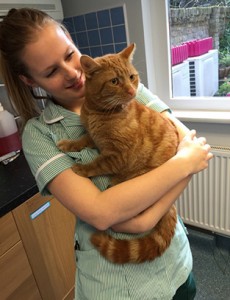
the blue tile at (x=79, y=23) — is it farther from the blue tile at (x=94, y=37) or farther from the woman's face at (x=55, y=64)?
the woman's face at (x=55, y=64)

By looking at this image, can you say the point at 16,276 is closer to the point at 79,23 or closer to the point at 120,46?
the point at 120,46

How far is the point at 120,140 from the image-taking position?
798 millimetres

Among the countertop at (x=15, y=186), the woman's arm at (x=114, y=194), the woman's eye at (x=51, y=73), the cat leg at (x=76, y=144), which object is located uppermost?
the woman's eye at (x=51, y=73)

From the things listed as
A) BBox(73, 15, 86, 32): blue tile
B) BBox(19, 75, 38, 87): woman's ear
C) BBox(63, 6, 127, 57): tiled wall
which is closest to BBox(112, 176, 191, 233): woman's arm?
BBox(19, 75, 38, 87): woman's ear

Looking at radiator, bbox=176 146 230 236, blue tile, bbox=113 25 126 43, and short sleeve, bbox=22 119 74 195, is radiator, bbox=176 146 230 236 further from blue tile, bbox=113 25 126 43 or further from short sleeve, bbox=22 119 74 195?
short sleeve, bbox=22 119 74 195

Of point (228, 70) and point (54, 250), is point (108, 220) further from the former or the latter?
point (228, 70)

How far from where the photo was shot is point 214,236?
196cm

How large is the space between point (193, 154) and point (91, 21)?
138cm

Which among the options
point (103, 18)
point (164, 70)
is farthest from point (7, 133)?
point (164, 70)

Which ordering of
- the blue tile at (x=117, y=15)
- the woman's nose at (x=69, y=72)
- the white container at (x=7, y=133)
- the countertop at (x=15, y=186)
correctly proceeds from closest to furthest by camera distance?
the woman's nose at (x=69, y=72)
the countertop at (x=15, y=186)
the white container at (x=7, y=133)
the blue tile at (x=117, y=15)

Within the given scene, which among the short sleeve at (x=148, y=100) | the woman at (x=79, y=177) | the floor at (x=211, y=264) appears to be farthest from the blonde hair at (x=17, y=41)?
the floor at (x=211, y=264)

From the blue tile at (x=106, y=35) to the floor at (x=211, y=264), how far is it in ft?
4.96

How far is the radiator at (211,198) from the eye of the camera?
1622mm

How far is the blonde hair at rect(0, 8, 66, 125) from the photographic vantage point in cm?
74
